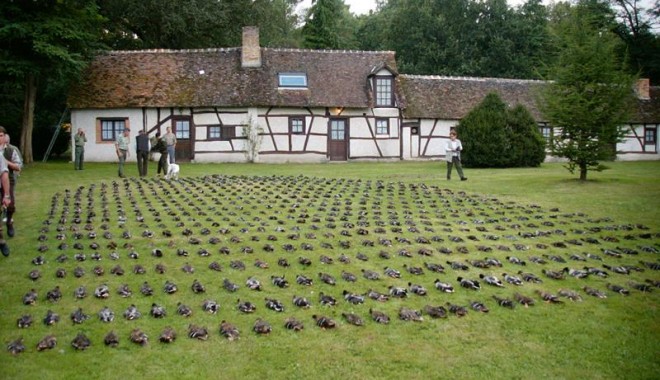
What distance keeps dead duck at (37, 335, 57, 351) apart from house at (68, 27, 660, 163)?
87.4ft

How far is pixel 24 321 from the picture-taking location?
7.25 m

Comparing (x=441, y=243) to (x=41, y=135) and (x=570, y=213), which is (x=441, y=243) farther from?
(x=41, y=135)

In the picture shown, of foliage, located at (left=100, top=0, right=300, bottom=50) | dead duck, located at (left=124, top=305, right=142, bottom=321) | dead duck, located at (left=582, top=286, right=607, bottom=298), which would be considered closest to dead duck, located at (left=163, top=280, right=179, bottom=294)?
dead duck, located at (left=124, top=305, right=142, bottom=321)

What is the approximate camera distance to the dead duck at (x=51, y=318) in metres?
7.27

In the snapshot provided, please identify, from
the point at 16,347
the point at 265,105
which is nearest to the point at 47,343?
the point at 16,347

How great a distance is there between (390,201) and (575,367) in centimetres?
1057

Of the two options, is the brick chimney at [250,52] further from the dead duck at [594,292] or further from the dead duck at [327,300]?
the dead duck at [594,292]

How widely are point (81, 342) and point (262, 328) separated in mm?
1992

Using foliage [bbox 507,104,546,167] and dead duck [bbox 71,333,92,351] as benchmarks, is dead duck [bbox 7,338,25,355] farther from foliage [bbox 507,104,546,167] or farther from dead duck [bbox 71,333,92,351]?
foliage [bbox 507,104,546,167]

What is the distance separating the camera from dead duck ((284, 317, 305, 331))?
718 cm

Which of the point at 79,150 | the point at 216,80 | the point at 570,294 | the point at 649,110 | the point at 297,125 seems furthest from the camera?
the point at 649,110

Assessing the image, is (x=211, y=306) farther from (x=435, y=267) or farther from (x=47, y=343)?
(x=435, y=267)

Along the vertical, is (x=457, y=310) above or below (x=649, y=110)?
below

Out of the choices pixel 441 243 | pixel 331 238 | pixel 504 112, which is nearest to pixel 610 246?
pixel 441 243
